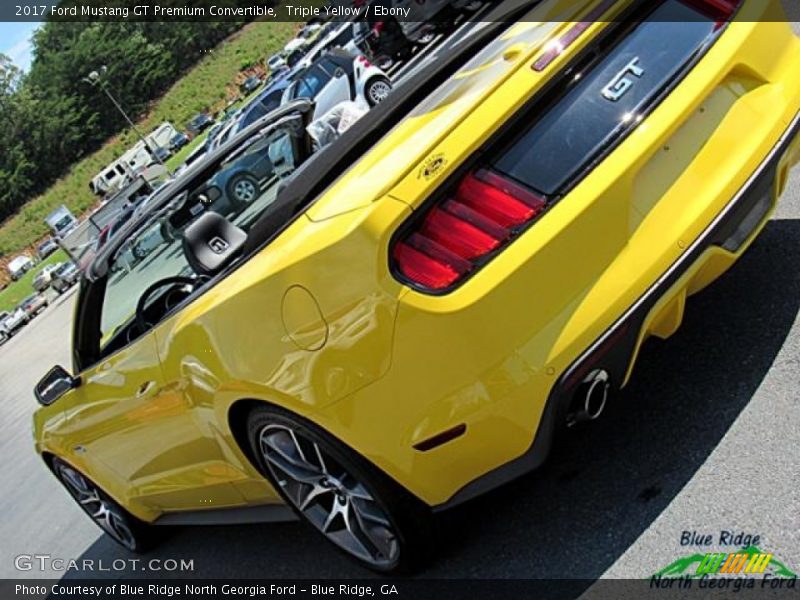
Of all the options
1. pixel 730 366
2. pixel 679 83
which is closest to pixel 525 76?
pixel 679 83

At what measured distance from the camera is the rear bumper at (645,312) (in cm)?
244

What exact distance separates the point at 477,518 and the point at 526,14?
6.17 ft

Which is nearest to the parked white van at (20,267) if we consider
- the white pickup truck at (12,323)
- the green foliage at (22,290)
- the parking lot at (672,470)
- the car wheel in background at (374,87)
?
the green foliage at (22,290)

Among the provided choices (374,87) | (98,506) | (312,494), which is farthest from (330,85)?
(312,494)

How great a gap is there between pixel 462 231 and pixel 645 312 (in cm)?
58

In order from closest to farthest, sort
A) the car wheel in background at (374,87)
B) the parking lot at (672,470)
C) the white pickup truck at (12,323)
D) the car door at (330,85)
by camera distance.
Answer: the parking lot at (672,470)
the car wheel in background at (374,87)
the car door at (330,85)
the white pickup truck at (12,323)

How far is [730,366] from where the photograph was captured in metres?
3.19

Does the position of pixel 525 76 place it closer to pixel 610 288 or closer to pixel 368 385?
pixel 610 288

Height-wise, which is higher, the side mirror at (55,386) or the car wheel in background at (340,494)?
the side mirror at (55,386)

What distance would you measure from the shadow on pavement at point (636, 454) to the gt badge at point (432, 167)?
4.06 feet

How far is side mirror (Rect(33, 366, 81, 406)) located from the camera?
406 centimetres

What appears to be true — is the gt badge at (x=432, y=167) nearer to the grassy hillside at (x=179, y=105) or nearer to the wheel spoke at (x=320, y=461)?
the wheel spoke at (x=320, y=461)

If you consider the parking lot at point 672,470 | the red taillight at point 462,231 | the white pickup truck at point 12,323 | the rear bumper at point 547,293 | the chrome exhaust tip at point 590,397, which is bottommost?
the white pickup truck at point 12,323

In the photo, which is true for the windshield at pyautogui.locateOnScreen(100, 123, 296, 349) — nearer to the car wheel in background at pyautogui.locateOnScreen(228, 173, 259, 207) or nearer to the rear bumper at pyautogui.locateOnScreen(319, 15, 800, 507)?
the car wheel in background at pyautogui.locateOnScreen(228, 173, 259, 207)
